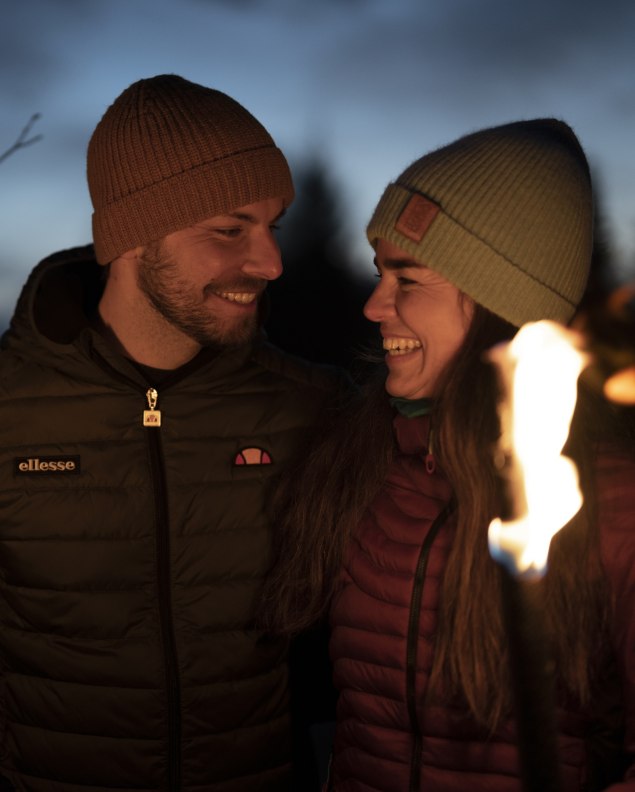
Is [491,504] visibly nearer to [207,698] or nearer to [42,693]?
[207,698]

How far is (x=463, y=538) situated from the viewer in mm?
2096

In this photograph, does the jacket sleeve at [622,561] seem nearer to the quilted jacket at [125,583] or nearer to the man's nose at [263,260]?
the quilted jacket at [125,583]

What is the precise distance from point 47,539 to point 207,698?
0.75 meters

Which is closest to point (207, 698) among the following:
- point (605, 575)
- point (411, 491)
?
point (411, 491)

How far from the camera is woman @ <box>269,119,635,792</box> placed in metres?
1.97

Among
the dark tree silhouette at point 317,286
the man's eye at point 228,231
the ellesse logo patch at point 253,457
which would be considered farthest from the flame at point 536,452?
the dark tree silhouette at point 317,286

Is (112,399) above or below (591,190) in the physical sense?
below

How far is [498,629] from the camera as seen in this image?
204 cm

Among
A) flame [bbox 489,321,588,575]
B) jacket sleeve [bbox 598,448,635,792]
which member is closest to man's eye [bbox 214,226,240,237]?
jacket sleeve [bbox 598,448,635,792]

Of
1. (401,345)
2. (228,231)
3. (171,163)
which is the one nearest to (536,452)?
(401,345)

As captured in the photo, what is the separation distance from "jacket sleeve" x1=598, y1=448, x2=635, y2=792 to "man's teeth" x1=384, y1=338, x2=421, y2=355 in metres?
0.62

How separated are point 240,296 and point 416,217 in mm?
900

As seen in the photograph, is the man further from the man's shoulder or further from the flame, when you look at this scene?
the flame

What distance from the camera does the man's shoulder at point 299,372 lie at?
10.0 ft
